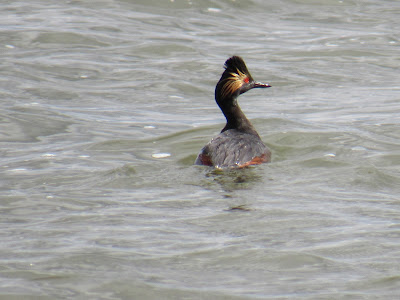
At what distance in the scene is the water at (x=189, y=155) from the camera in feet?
20.6

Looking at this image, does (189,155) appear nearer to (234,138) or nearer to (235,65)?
(234,138)

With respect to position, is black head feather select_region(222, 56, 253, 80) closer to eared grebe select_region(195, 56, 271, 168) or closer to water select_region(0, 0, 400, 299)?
eared grebe select_region(195, 56, 271, 168)

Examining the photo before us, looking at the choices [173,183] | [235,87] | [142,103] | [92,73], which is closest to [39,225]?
[173,183]

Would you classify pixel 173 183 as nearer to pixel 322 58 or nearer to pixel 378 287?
pixel 378 287

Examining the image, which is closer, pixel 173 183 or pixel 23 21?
pixel 173 183

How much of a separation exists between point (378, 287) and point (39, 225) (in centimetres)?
303

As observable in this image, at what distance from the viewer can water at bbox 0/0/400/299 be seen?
6.27 m

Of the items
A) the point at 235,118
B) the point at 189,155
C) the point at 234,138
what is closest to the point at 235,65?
the point at 235,118

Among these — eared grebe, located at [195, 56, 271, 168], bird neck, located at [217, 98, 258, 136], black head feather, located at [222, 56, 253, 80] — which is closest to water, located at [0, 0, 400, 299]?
eared grebe, located at [195, 56, 271, 168]

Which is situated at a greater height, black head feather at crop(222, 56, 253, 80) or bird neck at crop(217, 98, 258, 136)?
black head feather at crop(222, 56, 253, 80)

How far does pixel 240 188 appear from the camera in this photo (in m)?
8.91

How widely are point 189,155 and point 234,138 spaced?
0.98 meters

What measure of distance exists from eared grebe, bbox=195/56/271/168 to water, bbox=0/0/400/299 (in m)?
0.23

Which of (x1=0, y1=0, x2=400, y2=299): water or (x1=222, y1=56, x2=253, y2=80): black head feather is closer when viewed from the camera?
(x1=0, y1=0, x2=400, y2=299): water
